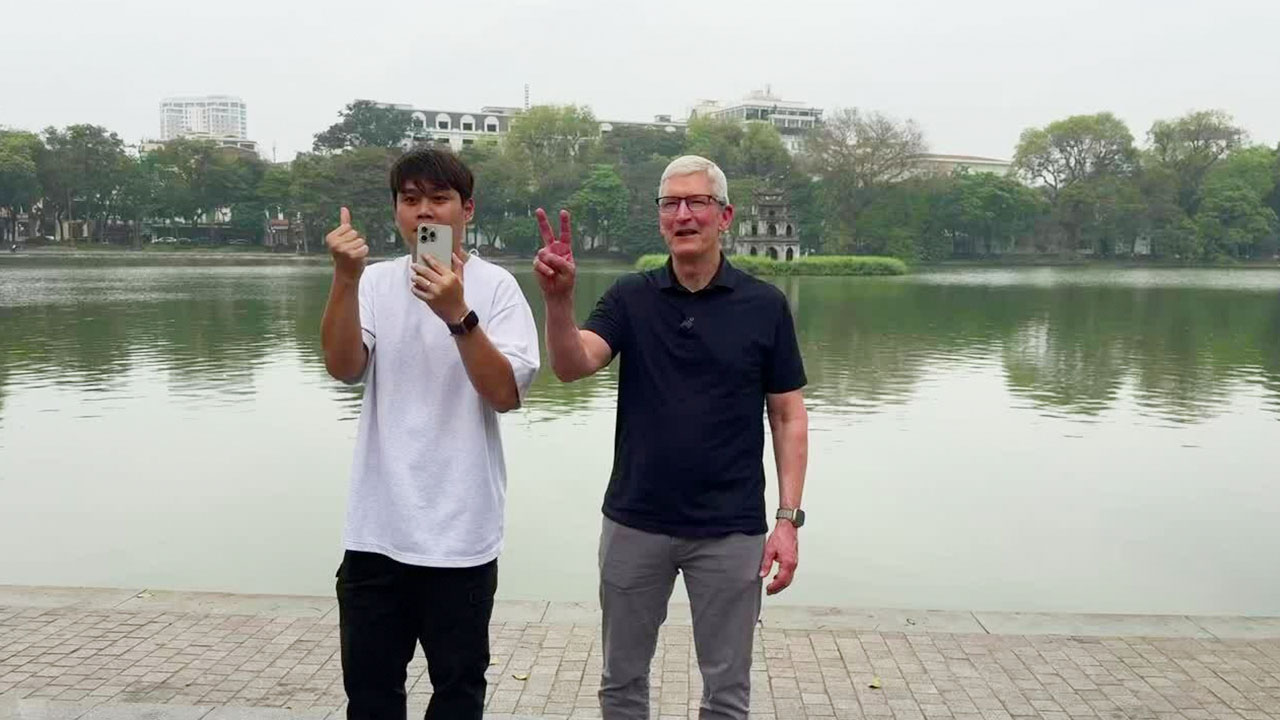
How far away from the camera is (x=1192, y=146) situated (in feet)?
206

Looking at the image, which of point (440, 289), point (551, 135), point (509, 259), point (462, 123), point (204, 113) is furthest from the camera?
point (204, 113)

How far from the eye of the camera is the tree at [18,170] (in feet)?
178

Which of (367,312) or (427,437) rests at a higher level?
(367,312)

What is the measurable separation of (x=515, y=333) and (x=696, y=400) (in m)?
0.46

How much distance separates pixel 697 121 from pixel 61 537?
204 feet

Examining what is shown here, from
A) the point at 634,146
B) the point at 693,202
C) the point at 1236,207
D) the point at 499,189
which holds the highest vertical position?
the point at 634,146

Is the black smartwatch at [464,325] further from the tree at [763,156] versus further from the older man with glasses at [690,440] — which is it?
the tree at [763,156]

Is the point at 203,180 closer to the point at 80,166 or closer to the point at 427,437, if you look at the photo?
the point at 80,166

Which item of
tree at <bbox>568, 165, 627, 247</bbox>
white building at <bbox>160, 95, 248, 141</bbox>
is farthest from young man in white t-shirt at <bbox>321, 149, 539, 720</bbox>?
white building at <bbox>160, 95, 248, 141</bbox>

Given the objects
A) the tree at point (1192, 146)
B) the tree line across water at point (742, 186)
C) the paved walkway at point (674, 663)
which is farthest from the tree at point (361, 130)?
the paved walkway at point (674, 663)

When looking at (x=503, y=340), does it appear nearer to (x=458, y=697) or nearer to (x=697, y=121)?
(x=458, y=697)

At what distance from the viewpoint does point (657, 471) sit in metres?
2.55

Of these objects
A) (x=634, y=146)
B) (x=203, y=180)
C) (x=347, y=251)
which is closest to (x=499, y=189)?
(x=634, y=146)

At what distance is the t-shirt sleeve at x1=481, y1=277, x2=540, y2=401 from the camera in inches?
92.3
